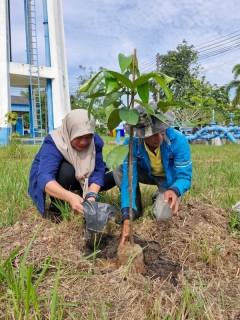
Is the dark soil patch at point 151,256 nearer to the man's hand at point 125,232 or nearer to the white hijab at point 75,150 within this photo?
the man's hand at point 125,232

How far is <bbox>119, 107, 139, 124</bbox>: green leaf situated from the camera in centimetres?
Answer: 123

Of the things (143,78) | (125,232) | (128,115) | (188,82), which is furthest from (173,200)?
(188,82)

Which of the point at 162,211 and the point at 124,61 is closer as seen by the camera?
the point at 124,61

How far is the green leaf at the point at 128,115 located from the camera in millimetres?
1226

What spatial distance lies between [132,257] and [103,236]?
54 cm

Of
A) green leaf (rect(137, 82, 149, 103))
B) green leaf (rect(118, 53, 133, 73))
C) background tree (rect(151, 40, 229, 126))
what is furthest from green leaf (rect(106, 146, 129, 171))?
background tree (rect(151, 40, 229, 126))

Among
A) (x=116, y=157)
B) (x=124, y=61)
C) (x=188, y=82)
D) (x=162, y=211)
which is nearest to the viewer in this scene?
(x=124, y=61)

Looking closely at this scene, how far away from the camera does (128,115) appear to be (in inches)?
49.3

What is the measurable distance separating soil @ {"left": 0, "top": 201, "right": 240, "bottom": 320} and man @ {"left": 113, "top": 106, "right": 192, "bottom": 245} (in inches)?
7.0

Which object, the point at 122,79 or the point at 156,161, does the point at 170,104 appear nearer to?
the point at 122,79

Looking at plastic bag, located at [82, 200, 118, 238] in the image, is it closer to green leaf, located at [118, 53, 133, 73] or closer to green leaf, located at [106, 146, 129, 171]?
green leaf, located at [106, 146, 129, 171]

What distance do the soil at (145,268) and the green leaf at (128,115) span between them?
69 centimetres

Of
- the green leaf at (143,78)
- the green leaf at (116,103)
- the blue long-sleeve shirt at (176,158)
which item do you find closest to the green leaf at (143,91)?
the green leaf at (143,78)

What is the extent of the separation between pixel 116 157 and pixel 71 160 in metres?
0.92
